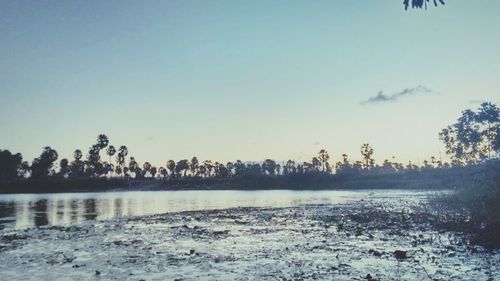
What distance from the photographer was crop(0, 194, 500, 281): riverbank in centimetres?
1501

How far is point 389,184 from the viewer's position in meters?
173

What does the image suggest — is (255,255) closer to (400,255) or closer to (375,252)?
(375,252)

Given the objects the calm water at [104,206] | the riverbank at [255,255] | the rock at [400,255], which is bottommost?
the calm water at [104,206]

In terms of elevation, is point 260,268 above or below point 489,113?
below

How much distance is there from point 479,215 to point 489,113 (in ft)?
156

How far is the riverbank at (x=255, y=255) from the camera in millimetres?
15008

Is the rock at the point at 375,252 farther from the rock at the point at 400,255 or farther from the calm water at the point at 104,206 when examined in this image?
the calm water at the point at 104,206

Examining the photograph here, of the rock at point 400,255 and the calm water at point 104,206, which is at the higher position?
the rock at point 400,255

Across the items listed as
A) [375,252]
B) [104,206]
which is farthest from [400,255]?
[104,206]

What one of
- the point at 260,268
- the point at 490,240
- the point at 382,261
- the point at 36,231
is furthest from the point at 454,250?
the point at 36,231

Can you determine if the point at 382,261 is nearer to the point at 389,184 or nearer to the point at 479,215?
the point at 479,215

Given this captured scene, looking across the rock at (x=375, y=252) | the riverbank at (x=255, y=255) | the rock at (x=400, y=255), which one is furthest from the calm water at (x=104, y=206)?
the rock at (x=400, y=255)

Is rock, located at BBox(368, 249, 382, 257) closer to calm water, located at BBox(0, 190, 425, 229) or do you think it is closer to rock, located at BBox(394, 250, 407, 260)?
rock, located at BBox(394, 250, 407, 260)

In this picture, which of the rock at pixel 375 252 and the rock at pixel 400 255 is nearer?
the rock at pixel 400 255
